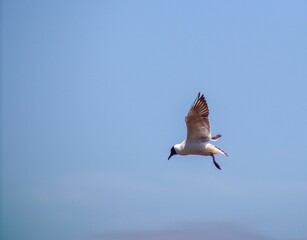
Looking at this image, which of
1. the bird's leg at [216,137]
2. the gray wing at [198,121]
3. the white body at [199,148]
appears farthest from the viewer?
the bird's leg at [216,137]

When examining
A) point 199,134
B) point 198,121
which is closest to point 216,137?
point 199,134

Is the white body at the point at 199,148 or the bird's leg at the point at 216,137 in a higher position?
the bird's leg at the point at 216,137

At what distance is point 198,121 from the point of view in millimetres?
40875

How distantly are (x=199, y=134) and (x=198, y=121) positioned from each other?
704 millimetres

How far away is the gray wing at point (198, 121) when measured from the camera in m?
40.4

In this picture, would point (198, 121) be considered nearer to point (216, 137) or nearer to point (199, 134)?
point (199, 134)

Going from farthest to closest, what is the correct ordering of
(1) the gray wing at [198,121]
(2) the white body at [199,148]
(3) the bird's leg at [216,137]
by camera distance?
1. (3) the bird's leg at [216,137]
2. (2) the white body at [199,148]
3. (1) the gray wing at [198,121]

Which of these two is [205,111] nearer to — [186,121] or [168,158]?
[186,121]

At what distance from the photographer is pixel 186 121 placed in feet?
134

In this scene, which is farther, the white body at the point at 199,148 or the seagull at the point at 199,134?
the white body at the point at 199,148

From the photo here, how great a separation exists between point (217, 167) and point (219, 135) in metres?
1.16

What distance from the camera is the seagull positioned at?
4047cm

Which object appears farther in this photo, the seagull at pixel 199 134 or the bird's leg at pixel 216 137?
the bird's leg at pixel 216 137

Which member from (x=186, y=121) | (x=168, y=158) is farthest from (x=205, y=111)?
(x=168, y=158)
